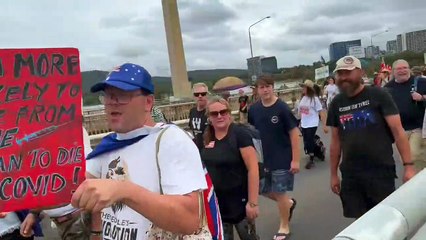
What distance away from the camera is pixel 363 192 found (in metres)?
4.47

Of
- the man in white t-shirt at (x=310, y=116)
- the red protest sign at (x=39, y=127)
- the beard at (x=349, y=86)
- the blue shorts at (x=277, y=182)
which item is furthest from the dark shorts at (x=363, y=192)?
the man in white t-shirt at (x=310, y=116)

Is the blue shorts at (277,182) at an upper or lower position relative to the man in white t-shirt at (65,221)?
lower

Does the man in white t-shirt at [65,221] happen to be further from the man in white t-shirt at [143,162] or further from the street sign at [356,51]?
the street sign at [356,51]

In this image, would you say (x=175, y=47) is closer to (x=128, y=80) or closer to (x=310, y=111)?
(x=310, y=111)

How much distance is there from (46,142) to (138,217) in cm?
51

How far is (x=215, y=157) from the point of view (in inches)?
171

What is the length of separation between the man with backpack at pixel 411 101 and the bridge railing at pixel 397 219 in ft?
13.3

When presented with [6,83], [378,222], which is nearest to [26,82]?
[6,83]

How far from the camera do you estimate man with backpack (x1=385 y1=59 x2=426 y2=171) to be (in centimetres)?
650

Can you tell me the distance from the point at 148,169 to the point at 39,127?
18.5 inches

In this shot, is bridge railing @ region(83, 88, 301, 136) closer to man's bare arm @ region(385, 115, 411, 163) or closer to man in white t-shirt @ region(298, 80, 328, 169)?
man in white t-shirt @ region(298, 80, 328, 169)

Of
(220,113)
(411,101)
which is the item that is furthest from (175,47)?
(220,113)

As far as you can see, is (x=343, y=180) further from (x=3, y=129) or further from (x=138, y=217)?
(x=3, y=129)

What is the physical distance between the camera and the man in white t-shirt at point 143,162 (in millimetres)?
1973
